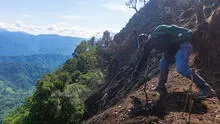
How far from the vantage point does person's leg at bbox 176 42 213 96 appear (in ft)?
30.9

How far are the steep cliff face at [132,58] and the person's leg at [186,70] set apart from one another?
1.10m

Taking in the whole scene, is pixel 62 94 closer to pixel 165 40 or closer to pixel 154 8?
pixel 165 40

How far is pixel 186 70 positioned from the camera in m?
9.58

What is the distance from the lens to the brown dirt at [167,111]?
8.56 metres

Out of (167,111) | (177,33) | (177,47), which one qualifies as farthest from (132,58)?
(167,111)

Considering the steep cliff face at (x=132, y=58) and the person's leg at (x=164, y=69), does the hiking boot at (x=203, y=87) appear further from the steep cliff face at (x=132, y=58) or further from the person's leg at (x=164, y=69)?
the steep cliff face at (x=132, y=58)

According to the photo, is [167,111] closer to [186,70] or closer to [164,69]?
[186,70]

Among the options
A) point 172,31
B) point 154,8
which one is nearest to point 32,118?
point 172,31

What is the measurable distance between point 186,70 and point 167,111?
1216 millimetres

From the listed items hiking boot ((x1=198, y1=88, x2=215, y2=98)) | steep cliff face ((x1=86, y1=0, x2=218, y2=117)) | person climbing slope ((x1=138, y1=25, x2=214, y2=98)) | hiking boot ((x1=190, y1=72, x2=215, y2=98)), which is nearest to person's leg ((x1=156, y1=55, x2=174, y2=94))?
person climbing slope ((x1=138, y1=25, x2=214, y2=98))

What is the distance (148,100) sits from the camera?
1026cm

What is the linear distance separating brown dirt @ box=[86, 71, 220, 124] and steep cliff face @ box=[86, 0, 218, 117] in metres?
0.83

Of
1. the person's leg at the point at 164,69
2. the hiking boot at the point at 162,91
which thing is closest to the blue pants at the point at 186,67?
the person's leg at the point at 164,69

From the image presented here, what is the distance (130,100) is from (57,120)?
89.9 ft
